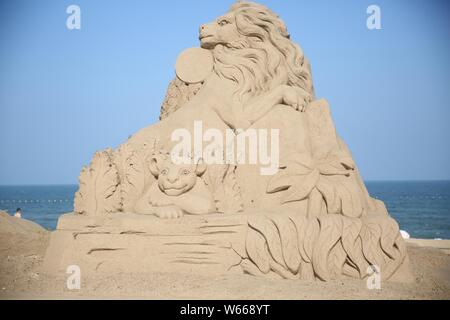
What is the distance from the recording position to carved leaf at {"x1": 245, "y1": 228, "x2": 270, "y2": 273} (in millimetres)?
5215

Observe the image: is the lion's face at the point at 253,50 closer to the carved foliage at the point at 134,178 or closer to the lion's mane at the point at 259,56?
the lion's mane at the point at 259,56

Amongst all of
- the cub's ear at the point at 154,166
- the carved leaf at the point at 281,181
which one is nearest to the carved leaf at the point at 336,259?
the carved leaf at the point at 281,181

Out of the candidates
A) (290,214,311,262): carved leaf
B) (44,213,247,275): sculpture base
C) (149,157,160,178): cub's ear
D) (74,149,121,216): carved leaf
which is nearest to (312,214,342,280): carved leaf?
(290,214,311,262): carved leaf

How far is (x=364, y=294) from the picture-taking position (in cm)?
462

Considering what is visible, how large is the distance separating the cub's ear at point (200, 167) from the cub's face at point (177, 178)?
4 centimetres

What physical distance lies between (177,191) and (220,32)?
2205 mm

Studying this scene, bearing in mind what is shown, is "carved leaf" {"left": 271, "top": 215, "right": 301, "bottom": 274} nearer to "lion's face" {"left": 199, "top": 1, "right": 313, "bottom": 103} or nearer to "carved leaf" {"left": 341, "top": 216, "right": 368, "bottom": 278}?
"carved leaf" {"left": 341, "top": 216, "right": 368, "bottom": 278}

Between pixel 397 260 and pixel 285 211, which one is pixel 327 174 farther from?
pixel 397 260

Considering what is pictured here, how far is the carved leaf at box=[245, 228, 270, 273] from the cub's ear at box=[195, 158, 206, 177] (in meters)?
0.85

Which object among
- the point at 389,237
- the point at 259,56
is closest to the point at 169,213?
the point at 389,237

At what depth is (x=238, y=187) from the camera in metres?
5.71

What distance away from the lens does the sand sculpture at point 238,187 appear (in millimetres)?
5223

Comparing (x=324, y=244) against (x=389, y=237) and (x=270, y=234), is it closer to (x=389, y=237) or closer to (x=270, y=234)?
(x=270, y=234)

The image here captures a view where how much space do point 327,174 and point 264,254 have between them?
3.89 feet
